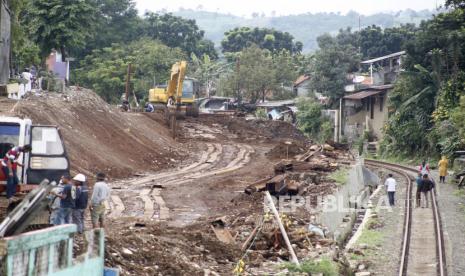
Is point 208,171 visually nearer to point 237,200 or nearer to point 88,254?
point 237,200

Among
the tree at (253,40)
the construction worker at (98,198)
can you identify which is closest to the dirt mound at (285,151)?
the construction worker at (98,198)

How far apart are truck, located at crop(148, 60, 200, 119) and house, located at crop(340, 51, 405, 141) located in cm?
1342

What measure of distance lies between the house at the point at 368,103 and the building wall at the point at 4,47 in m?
28.4

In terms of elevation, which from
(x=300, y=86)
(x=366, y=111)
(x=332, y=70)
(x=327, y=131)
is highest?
(x=332, y=70)

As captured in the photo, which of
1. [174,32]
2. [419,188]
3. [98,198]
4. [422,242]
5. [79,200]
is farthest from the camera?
[174,32]

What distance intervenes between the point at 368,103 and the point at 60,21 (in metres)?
25.9

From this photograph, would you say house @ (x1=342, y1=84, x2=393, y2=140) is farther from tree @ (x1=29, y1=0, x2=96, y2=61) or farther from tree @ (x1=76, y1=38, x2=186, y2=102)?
tree @ (x1=29, y1=0, x2=96, y2=61)

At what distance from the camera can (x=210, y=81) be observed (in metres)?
80.4

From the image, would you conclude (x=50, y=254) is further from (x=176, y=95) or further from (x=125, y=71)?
(x=125, y=71)

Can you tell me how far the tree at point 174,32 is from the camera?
88.3m

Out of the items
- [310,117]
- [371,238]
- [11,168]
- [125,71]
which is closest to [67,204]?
[11,168]

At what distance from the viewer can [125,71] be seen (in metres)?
68.9

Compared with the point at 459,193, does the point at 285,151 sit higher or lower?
higher

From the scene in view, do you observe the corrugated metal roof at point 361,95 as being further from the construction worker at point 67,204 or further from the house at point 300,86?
the construction worker at point 67,204
